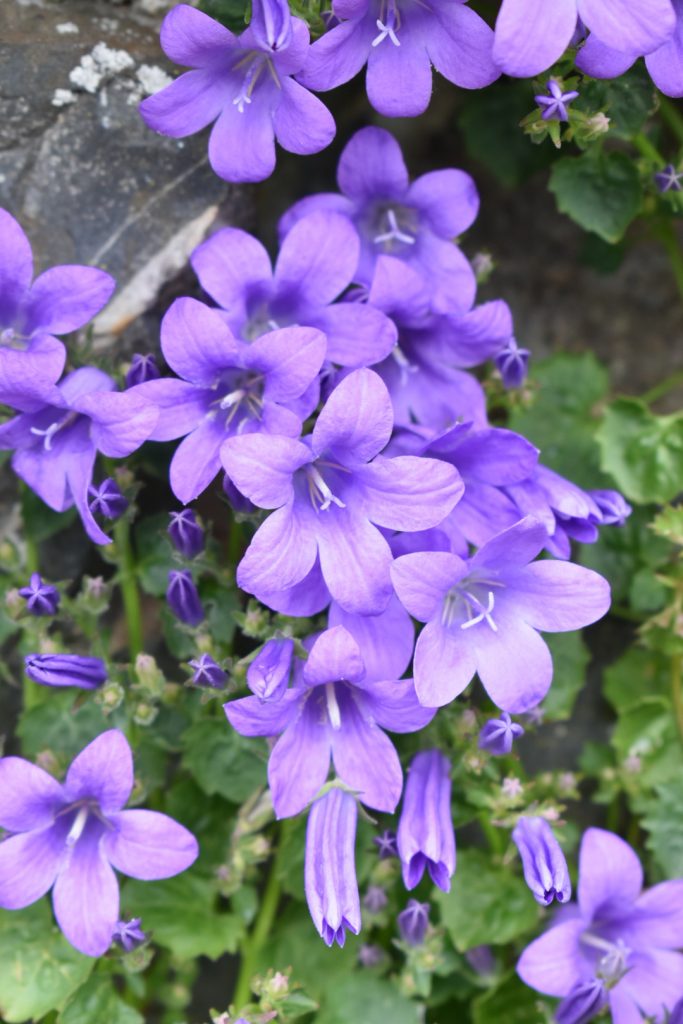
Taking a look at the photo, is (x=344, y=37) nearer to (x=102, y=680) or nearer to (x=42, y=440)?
(x=42, y=440)

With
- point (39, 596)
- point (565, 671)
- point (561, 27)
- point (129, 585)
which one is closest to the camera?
point (561, 27)

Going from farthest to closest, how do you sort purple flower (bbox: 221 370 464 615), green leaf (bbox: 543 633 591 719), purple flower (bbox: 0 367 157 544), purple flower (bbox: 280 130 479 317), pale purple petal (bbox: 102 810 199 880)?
green leaf (bbox: 543 633 591 719), purple flower (bbox: 280 130 479 317), pale purple petal (bbox: 102 810 199 880), purple flower (bbox: 0 367 157 544), purple flower (bbox: 221 370 464 615)

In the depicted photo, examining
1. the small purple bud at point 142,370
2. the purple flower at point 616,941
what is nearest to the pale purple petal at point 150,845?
the purple flower at point 616,941

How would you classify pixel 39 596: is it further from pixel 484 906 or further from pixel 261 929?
pixel 484 906

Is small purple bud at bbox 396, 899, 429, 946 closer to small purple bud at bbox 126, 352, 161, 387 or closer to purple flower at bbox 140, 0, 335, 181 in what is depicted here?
small purple bud at bbox 126, 352, 161, 387

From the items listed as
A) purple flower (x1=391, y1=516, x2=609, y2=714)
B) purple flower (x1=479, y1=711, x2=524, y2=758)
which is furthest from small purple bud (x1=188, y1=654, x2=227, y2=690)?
purple flower (x1=479, y1=711, x2=524, y2=758)

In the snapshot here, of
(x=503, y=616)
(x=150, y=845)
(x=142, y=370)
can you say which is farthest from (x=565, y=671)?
(x=142, y=370)
